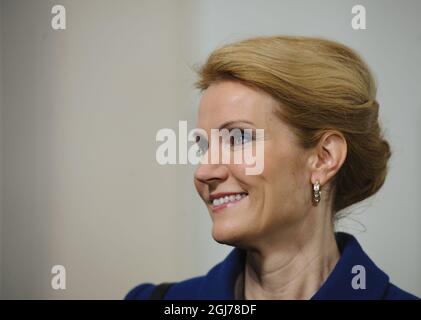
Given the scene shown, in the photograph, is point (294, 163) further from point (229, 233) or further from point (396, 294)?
point (396, 294)

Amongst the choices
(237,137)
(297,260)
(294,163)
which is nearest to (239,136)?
(237,137)

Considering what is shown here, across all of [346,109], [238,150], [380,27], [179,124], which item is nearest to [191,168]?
[179,124]

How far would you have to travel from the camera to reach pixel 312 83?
948mm

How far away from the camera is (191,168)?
1.15m

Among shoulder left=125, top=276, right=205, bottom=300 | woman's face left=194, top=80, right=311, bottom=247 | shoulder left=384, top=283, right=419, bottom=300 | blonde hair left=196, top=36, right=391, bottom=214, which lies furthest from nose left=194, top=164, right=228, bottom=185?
shoulder left=384, top=283, right=419, bottom=300

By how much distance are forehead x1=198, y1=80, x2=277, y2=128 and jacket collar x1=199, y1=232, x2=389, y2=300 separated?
11.4 inches

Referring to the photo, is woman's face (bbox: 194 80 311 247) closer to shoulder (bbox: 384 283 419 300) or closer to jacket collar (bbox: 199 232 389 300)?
jacket collar (bbox: 199 232 389 300)

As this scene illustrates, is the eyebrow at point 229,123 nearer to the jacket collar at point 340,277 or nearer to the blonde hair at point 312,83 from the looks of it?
the blonde hair at point 312,83

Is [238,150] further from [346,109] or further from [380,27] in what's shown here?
[380,27]

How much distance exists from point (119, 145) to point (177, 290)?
A: 0.32m

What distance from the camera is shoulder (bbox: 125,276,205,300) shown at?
1.10 metres

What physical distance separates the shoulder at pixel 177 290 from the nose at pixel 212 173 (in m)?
0.25

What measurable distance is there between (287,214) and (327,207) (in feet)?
0.33
